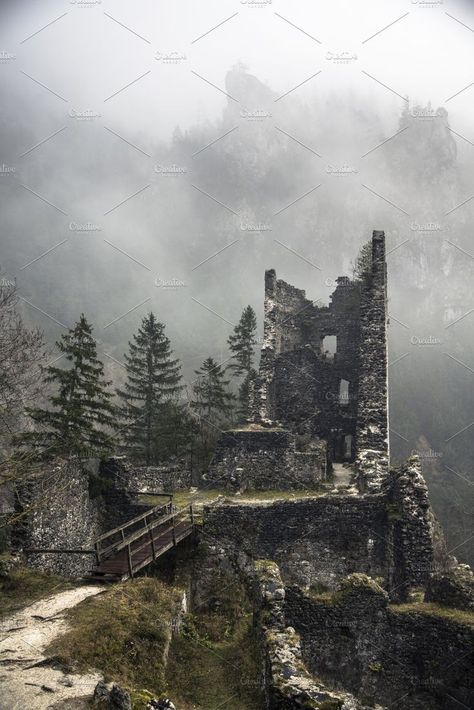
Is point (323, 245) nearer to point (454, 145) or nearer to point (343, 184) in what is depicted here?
point (343, 184)

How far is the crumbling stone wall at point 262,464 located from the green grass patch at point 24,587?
1028 cm

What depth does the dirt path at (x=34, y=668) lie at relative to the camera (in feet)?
26.7

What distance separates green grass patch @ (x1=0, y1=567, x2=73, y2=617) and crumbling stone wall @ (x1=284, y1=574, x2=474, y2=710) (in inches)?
214

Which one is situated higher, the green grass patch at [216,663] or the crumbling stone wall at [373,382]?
the crumbling stone wall at [373,382]

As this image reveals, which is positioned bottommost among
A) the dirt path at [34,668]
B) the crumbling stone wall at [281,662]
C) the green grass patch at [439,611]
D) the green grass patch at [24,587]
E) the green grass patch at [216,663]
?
the green grass patch at [216,663]

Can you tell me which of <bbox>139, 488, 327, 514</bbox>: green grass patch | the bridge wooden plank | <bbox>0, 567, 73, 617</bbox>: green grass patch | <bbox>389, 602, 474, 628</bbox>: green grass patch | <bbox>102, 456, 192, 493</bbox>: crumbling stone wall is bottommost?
<bbox>389, 602, 474, 628</bbox>: green grass patch

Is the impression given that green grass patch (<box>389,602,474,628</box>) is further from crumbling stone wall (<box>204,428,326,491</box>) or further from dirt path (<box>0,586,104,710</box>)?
crumbling stone wall (<box>204,428,326,491</box>)

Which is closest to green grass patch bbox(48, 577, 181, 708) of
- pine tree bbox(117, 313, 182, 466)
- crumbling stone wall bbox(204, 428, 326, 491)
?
crumbling stone wall bbox(204, 428, 326, 491)

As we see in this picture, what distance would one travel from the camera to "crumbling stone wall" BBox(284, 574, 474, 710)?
1254cm

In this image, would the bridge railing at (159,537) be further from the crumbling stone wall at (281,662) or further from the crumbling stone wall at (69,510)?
the crumbling stone wall at (281,662)

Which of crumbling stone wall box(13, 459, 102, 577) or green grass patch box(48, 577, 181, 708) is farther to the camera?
crumbling stone wall box(13, 459, 102, 577)

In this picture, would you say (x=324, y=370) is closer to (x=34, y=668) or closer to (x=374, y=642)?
(x=374, y=642)

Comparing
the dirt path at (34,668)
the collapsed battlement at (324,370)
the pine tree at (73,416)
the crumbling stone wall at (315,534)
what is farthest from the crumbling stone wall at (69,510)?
the crumbling stone wall at (315,534)

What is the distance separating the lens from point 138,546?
17234 millimetres
